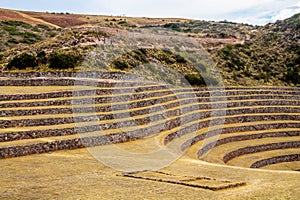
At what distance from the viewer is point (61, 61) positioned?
35812 millimetres

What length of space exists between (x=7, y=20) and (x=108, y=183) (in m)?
61.7

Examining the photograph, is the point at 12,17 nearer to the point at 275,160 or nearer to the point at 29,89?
the point at 29,89

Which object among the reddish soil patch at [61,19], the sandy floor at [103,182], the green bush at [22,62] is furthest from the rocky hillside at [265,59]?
the sandy floor at [103,182]

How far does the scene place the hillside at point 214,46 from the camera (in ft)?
135

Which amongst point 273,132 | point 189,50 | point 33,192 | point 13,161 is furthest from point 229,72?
point 33,192

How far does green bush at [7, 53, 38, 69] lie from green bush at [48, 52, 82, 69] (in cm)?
132

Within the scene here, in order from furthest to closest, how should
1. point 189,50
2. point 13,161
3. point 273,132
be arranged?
point 189,50
point 273,132
point 13,161

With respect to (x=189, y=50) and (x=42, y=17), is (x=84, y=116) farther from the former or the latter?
(x=42, y=17)

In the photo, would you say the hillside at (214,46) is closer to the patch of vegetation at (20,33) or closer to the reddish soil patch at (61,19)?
the patch of vegetation at (20,33)

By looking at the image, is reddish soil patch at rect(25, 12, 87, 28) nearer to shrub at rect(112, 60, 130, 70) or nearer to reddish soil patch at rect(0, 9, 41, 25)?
reddish soil patch at rect(0, 9, 41, 25)

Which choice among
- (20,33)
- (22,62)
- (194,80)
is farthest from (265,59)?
(20,33)

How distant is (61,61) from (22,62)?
9.84 ft

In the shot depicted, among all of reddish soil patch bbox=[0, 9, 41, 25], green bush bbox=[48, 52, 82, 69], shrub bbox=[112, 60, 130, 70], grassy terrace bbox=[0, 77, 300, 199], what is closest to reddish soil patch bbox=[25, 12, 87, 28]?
reddish soil patch bbox=[0, 9, 41, 25]

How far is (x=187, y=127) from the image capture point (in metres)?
28.7
